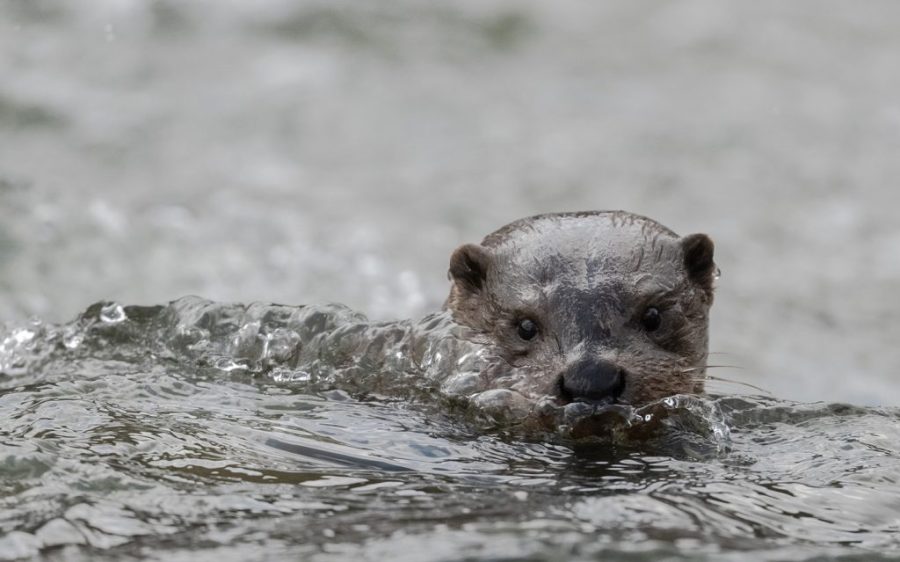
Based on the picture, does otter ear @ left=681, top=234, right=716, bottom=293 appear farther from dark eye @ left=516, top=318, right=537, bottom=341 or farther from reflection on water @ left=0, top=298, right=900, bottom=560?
dark eye @ left=516, top=318, right=537, bottom=341

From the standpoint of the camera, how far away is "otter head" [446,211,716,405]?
4.87m

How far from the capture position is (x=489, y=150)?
38.8 feet

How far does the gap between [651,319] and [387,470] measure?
1.23 m

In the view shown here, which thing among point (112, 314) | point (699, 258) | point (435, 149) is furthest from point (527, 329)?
point (435, 149)

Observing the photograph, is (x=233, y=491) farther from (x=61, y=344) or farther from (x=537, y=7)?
(x=537, y=7)

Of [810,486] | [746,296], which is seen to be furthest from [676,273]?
[746,296]

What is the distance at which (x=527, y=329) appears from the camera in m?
5.27

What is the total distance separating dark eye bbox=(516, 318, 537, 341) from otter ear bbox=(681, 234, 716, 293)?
30.1 inches

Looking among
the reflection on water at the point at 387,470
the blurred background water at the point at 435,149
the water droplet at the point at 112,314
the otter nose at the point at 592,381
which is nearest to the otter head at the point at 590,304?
the otter nose at the point at 592,381

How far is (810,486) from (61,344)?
3.52 meters

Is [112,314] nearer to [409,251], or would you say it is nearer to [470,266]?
[470,266]

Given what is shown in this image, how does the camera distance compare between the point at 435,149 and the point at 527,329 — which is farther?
the point at 435,149

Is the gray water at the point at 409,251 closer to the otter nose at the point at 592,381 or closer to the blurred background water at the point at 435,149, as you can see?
the blurred background water at the point at 435,149

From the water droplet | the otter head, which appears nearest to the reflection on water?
the otter head
